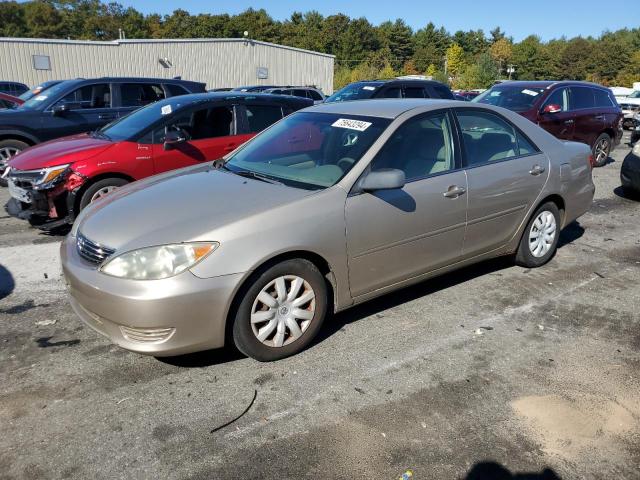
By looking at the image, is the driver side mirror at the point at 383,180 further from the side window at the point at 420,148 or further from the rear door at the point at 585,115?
the rear door at the point at 585,115

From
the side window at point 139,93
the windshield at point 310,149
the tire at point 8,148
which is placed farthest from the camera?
the side window at point 139,93

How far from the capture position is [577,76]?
77562mm

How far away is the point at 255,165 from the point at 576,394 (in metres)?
2.71

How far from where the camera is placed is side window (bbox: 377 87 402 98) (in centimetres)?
1127

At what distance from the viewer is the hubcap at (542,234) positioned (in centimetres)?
509

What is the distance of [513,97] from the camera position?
10898mm

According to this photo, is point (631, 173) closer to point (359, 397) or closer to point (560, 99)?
point (560, 99)

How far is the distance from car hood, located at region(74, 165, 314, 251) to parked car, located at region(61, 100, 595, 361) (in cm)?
1

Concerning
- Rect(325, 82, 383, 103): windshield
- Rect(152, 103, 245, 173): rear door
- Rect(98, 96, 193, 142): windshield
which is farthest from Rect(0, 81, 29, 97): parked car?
Rect(152, 103, 245, 173): rear door

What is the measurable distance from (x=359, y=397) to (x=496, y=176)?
2333 millimetres

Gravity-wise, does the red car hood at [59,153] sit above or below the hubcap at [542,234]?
above

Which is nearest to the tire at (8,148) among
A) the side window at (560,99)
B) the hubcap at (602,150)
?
the side window at (560,99)

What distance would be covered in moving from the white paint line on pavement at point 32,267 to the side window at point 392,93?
7.46 metres

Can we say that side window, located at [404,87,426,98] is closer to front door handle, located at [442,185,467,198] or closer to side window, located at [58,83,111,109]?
side window, located at [58,83,111,109]
